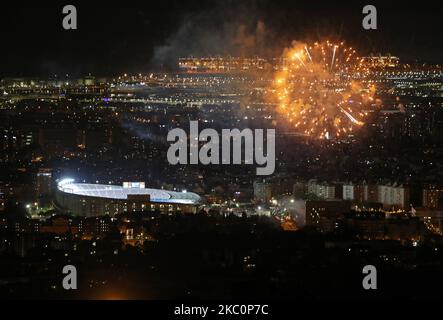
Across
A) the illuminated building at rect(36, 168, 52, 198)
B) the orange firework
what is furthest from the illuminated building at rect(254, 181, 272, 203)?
the illuminated building at rect(36, 168, 52, 198)

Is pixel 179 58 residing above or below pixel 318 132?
above

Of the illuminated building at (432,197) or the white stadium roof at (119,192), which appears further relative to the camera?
the white stadium roof at (119,192)

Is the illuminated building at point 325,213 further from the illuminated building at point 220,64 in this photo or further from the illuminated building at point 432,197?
the illuminated building at point 220,64

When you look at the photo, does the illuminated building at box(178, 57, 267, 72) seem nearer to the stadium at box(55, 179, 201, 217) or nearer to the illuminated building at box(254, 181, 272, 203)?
the illuminated building at box(254, 181, 272, 203)

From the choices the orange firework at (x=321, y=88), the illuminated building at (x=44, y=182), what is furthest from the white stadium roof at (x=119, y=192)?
the orange firework at (x=321, y=88)
